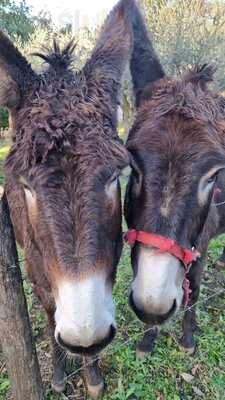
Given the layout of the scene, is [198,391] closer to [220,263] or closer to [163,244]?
[163,244]

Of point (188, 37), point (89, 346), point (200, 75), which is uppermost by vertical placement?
point (188, 37)

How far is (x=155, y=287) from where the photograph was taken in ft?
6.24

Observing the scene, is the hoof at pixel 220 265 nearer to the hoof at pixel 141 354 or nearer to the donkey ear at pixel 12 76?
the hoof at pixel 141 354

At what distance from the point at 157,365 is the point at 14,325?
5.18ft

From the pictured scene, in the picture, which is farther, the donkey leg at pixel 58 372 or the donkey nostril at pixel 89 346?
the donkey leg at pixel 58 372

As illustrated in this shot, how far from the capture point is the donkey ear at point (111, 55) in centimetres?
216

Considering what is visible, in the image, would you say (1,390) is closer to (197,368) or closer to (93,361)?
(93,361)

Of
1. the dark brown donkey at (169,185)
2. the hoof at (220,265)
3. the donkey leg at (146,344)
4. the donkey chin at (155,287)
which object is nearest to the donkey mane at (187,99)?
the dark brown donkey at (169,185)

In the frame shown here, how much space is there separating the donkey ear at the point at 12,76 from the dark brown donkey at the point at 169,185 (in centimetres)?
77

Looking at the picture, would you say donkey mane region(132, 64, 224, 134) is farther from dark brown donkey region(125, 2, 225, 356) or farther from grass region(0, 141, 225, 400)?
grass region(0, 141, 225, 400)

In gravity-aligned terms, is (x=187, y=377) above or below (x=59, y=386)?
below

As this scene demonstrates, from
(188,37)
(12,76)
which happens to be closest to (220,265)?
(12,76)

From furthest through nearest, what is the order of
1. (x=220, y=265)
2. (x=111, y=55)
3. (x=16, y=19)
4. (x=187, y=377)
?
(x=16, y=19) → (x=220, y=265) → (x=187, y=377) → (x=111, y=55)

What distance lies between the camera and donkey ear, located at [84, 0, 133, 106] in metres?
2.16
